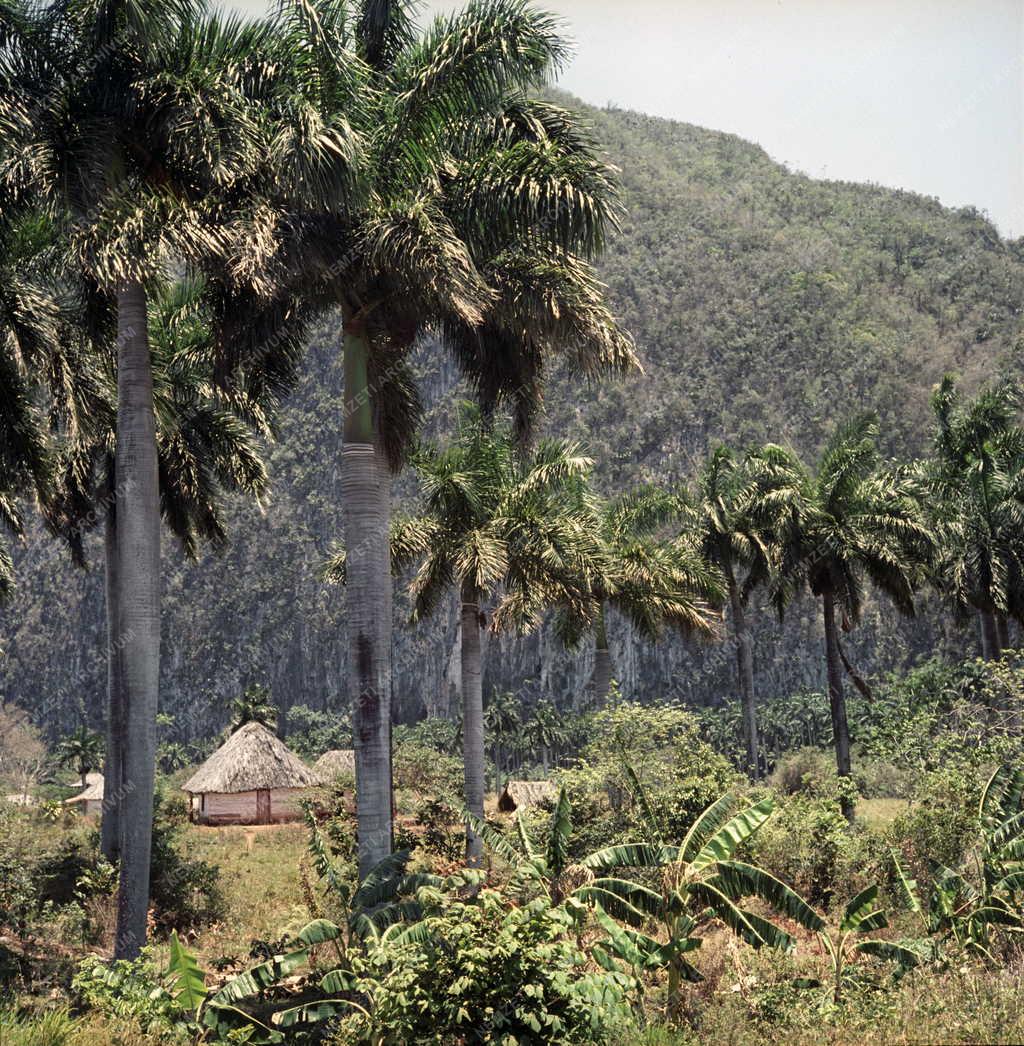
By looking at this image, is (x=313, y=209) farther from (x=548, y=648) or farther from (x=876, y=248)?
(x=876, y=248)

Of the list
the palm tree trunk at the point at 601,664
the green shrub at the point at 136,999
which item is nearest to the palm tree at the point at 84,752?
the palm tree trunk at the point at 601,664

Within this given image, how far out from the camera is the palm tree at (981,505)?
3241cm

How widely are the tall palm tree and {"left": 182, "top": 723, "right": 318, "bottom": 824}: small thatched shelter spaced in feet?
99.7

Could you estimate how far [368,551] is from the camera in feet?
46.5

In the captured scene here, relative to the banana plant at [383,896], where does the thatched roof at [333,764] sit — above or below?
below

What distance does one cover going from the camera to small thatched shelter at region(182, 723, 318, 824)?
4375 cm

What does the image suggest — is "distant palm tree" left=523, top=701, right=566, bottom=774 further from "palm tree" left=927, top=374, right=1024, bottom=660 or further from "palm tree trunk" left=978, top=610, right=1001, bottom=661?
"palm tree" left=927, top=374, right=1024, bottom=660

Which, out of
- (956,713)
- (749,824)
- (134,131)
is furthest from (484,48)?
(956,713)

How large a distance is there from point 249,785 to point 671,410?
86126 millimetres

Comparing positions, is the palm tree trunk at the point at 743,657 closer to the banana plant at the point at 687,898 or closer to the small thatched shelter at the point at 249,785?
the small thatched shelter at the point at 249,785

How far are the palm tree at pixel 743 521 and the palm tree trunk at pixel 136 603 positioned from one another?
19.5 metres

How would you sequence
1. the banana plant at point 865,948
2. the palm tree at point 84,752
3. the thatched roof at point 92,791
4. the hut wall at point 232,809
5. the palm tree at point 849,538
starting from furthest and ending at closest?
the palm tree at point 84,752, the thatched roof at point 92,791, the hut wall at point 232,809, the palm tree at point 849,538, the banana plant at point 865,948

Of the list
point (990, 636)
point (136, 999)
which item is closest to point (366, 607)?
point (136, 999)

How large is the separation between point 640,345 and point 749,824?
4734 inches
